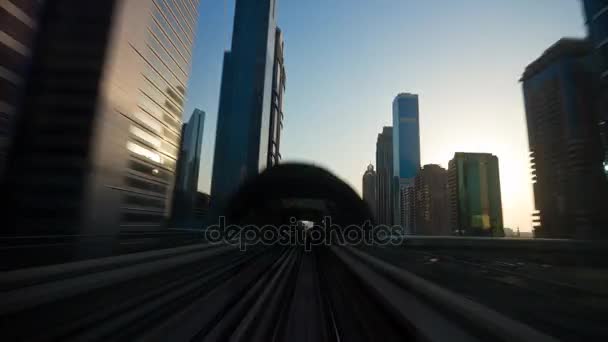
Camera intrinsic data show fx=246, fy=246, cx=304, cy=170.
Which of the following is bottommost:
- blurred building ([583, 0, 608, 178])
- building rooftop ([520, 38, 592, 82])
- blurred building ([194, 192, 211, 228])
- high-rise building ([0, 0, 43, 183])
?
blurred building ([194, 192, 211, 228])

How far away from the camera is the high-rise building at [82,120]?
14.8 meters

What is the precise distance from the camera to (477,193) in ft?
429

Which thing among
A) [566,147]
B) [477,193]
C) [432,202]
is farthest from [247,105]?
[477,193]

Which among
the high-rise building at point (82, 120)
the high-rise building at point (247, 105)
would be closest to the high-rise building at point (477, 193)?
the high-rise building at point (247, 105)

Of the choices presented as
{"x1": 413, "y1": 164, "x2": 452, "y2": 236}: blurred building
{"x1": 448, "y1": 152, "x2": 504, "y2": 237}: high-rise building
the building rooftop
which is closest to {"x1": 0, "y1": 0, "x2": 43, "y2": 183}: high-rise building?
the building rooftop

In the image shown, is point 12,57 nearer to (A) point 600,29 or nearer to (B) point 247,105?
(A) point 600,29

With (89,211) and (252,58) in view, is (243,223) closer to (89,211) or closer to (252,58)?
(89,211)

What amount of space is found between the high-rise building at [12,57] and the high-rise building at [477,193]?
14380 centimetres

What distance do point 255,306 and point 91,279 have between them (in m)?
4.90

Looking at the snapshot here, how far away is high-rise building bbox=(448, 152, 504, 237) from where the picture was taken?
405 feet

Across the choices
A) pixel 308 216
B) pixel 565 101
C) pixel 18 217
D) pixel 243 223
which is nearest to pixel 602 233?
pixel 565 101

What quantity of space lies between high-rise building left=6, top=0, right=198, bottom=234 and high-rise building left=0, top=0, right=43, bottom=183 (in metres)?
0.67

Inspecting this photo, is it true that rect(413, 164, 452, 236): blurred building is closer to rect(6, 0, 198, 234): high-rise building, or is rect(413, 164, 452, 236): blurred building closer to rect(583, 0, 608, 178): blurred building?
rect(583, 0, 608, 178): blurred building

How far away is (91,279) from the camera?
727 cm
